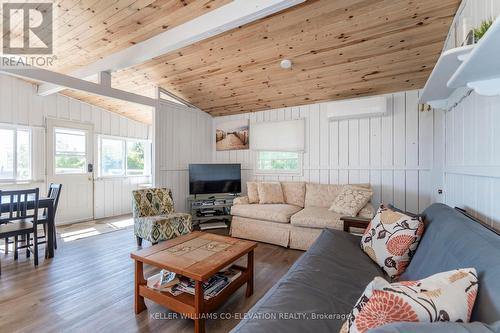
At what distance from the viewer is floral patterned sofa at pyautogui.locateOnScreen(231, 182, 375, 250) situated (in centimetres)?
298

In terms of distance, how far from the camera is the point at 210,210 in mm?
A: 4273

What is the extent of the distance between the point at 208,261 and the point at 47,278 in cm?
189

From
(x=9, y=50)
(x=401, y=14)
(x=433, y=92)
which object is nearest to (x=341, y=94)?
(x=401, y=14)

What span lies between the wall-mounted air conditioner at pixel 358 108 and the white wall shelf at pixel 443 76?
131 cm

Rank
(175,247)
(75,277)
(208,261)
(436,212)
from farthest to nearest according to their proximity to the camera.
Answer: (75,277) → (175,247) → (208,261) → (436,212)

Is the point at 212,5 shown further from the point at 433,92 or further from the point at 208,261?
the point at 208,261

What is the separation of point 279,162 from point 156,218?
2371 mm

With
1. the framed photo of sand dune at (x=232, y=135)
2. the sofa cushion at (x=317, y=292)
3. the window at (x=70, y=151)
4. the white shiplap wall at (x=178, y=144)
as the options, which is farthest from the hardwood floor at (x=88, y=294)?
the framed photo of sand dune at (x=232, y=135)

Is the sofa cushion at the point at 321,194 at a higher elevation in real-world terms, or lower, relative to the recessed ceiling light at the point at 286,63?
lower

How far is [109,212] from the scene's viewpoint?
511 cm

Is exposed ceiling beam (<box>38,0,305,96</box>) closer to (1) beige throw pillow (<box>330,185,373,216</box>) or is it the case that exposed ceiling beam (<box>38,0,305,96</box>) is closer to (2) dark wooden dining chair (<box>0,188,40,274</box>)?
(2) dark wooden dining chair (<box>0,188,40,274</box>)

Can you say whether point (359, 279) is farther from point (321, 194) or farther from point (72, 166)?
point (72, 166)

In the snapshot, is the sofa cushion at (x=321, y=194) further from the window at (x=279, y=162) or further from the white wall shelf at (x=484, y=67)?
the white wall shelf at (x=484, y=67)

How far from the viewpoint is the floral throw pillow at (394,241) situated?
1505 mm
